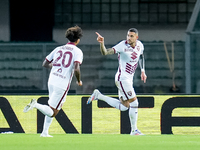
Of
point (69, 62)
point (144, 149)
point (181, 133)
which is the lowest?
point (181, 133)

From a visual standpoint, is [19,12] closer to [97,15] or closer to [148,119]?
[97,15]

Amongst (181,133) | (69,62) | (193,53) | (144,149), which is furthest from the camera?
(193,53)

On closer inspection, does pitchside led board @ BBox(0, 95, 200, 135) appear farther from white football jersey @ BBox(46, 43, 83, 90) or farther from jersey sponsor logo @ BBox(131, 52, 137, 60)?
white football jersey @ BBox(46, 43, 83, 90)

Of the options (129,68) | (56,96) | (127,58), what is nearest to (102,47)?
(127,58)

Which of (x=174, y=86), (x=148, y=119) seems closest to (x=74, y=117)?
(x=148, y=119)

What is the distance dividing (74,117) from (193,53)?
9.64 feet

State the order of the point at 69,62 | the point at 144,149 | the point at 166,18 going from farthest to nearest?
1. the point at 166,18
2. the point at 69,62
3. the point at 144,149

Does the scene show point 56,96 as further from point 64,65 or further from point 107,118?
point 107,118

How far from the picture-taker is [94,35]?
1462cm

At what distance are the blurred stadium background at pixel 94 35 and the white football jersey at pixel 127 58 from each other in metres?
2.75

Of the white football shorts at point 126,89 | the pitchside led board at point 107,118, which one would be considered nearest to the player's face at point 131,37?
the white football shorts at point 126,89

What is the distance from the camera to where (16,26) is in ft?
49.6

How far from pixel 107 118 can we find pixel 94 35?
4.94m

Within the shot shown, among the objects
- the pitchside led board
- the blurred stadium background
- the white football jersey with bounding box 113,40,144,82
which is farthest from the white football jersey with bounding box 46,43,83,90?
the blurred stadium background
